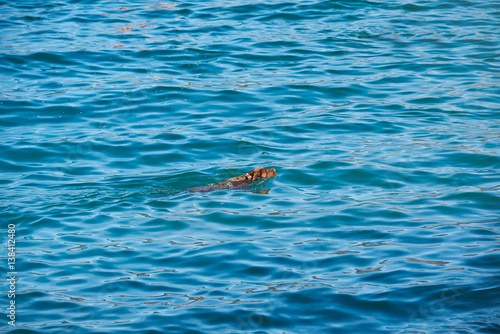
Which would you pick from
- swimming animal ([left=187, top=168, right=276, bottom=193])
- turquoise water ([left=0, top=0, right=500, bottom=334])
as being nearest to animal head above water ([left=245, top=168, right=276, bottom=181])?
swimming animal ([left=187, top=168, right=276, bottom=193])

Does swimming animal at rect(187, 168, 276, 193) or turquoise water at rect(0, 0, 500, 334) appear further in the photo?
swimming animal at rect(187, 168, 276, 193)

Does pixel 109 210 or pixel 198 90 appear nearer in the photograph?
pixel 109 210

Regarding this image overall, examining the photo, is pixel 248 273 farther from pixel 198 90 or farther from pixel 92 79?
pixel 92 79

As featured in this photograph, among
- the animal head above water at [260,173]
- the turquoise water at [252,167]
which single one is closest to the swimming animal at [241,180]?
the animal head above water at [260,173]

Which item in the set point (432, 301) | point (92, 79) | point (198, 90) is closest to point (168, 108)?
point (198, 90)

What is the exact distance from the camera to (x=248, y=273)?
269 inches

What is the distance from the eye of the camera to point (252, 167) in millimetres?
10016

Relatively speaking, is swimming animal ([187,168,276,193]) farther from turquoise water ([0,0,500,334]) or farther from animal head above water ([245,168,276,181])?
turquoise water ([0,0,500,334])

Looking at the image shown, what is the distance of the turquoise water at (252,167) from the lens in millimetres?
6215

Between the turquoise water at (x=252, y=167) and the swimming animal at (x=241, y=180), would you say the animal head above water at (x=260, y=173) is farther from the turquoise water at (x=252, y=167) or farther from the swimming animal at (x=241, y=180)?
the turquoise water at (x=252, y=167)

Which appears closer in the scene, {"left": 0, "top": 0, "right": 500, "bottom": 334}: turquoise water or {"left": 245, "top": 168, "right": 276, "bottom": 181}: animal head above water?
{"left": 0, "top": 0, "right": 500, "bottom": 334}: turquoise water

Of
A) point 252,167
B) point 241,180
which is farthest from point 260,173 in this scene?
point 252,167

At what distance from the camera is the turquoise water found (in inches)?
245

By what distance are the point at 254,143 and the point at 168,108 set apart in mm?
2785
